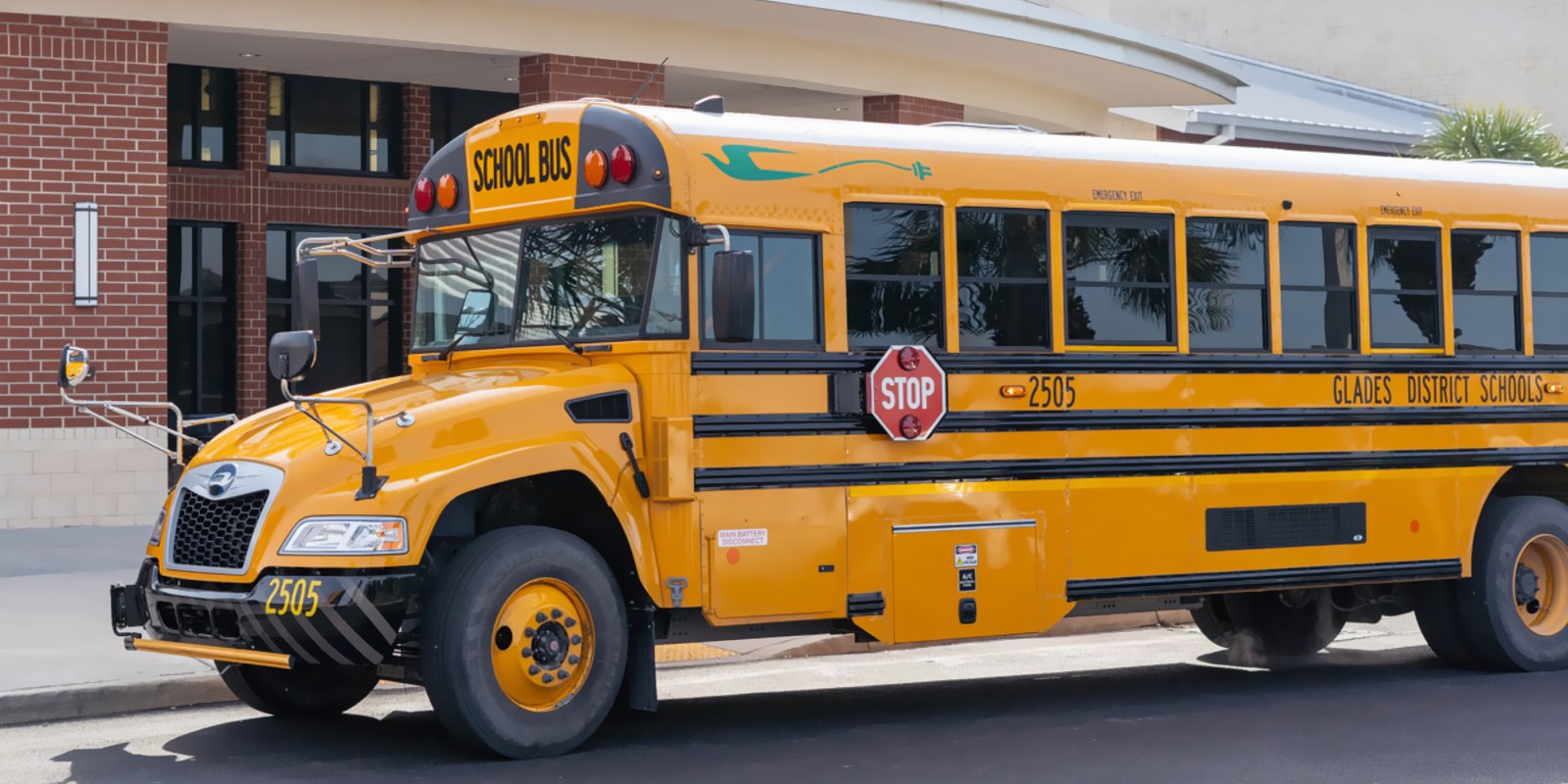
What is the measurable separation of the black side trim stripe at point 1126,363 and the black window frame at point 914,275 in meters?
0.05

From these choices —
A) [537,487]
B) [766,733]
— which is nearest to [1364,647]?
[766,733]

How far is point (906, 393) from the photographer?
9.54 m

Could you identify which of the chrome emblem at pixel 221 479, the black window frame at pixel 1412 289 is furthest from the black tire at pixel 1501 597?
the chrome emblem at pixel 221 479

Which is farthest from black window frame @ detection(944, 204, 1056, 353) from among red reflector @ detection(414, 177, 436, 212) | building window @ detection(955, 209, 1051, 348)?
red reflector @ detection(414, 177, 436, 212)

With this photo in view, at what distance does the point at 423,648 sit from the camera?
27.1ft

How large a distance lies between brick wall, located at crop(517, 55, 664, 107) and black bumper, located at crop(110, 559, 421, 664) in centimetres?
1165

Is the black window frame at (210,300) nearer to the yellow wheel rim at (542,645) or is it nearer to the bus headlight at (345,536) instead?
the yellow wheel rim at (542,645)

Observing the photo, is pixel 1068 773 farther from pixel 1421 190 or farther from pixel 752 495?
pixel 1421 190

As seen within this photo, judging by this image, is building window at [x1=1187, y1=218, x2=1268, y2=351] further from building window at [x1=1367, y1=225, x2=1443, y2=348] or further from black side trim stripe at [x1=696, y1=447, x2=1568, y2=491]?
building window at [x1=1367, y1=225, x2=1443, y2=348]

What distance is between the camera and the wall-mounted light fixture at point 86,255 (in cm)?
1744

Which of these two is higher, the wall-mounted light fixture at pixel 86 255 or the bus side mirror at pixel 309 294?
the wall-mounted light fixture at pixel 86 255

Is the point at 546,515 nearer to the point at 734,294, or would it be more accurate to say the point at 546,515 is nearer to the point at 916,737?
the point at 734,294

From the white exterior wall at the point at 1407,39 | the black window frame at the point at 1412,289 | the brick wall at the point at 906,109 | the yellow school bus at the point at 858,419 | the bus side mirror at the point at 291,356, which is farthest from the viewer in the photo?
the white exterior wall at the point at 1407,39

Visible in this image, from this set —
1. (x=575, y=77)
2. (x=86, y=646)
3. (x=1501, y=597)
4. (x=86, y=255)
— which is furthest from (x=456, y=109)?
(x=1501, y=597)
